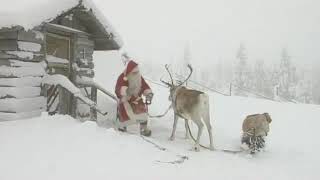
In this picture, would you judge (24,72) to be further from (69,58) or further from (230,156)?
(230,156)

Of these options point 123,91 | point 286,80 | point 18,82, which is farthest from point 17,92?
point 286,80

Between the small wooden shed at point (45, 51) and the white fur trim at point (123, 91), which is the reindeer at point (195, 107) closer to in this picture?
the white fur trim at point (123, 91)

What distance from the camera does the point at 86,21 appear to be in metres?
10.6

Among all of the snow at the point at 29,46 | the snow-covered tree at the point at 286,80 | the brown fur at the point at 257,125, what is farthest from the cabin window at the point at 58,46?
the snow-covered tree at the point at 286,80

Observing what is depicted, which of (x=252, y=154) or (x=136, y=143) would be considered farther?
(x=252, y=154)

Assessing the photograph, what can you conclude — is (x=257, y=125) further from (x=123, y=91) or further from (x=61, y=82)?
(x=61, y=82)

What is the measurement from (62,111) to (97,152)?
12.4 feet

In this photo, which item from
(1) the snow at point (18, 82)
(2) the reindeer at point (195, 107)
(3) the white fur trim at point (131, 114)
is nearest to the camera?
(1) the snow at point (18, 82)

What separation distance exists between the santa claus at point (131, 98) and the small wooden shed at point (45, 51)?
5.44 ft

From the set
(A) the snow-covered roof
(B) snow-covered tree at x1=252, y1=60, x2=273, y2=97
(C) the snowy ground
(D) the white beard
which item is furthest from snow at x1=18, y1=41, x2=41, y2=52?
(B) snow-covered tree at x1=252, y1=60, x2=273, y2=97

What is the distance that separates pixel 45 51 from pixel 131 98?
2.19 meters

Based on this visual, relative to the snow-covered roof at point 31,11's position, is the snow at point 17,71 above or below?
below

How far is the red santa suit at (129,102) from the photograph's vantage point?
30.2 ft

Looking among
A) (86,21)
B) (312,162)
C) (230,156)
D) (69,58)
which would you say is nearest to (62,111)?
(69,58)
